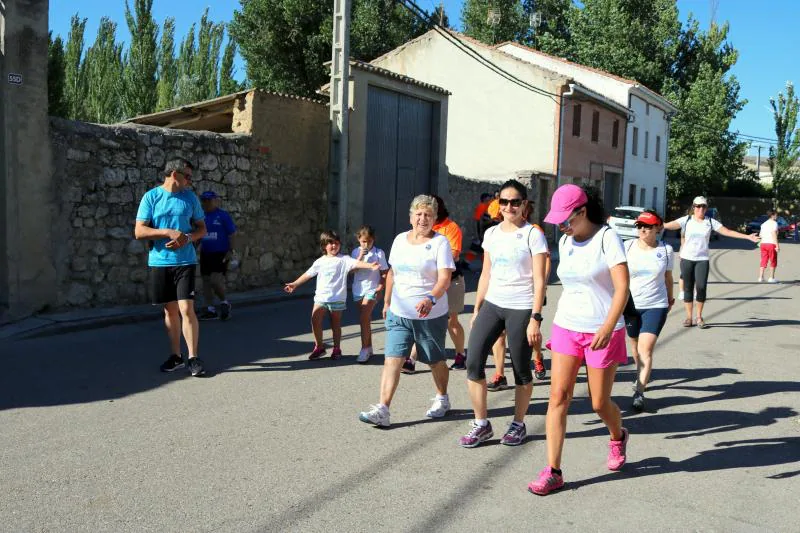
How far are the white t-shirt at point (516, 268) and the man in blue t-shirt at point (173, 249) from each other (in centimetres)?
291

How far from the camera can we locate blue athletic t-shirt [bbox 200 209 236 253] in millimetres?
9953

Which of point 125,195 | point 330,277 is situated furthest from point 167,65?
point 330,277

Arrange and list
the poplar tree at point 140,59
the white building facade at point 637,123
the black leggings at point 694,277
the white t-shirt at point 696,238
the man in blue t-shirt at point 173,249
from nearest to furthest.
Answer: the man in blue t-shirt at point 173,249 → the white t-shirt at point 696,238 → the black leggings at point 694,277 → the poplar tree at point 140,59 → the white building facade at point 637,123

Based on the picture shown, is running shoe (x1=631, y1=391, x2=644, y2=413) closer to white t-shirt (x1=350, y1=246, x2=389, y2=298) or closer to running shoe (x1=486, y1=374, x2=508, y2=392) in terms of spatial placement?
running shoe (x1=486, y1=374, x2=508, y2=392)

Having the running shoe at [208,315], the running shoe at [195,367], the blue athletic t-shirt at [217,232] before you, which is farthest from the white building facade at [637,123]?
the running shoe at [195,367]

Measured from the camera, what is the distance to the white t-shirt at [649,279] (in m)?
6.30

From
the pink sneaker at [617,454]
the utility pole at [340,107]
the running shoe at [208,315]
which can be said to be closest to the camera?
the pink sneaker at [617,454]

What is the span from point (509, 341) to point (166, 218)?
3401mm

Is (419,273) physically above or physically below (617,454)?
above

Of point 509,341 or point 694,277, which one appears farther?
point 694,277

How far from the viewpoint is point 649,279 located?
635 centimetres

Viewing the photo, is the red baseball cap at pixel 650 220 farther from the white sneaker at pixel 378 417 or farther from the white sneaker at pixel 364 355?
the white sneaker at pixel 378 417

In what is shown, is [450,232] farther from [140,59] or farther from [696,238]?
[140,59]

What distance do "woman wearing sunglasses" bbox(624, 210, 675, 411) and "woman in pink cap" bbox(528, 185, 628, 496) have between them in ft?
6.32
